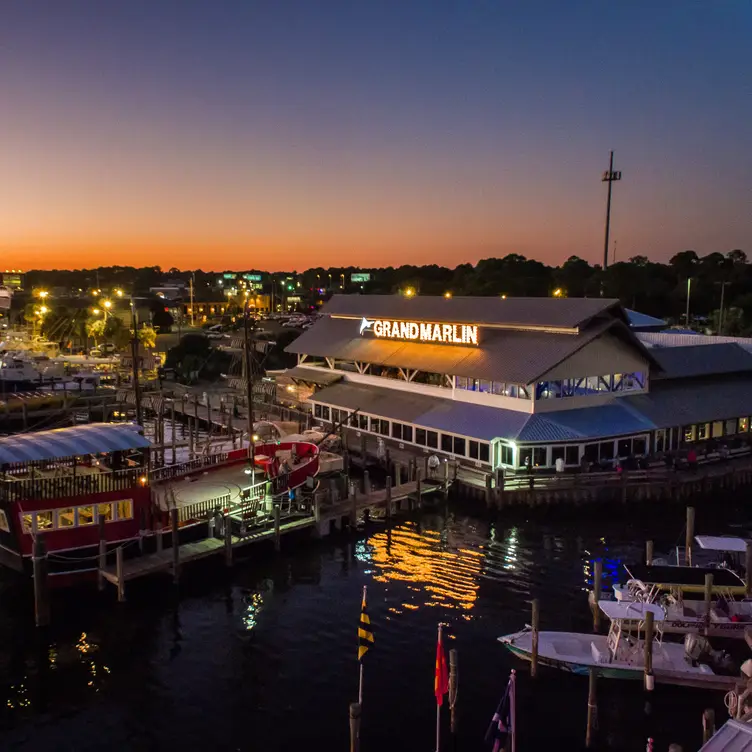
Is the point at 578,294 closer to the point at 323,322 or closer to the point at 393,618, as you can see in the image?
the point at 323,322

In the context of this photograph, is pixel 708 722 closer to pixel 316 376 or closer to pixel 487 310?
pixel 487 310

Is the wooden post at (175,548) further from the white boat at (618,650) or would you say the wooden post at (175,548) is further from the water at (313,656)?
the white boat at (618,650)

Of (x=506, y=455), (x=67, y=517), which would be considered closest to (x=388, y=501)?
(x=506, y=455)

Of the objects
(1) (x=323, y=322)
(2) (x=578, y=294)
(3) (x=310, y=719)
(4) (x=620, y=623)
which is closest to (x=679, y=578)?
(4) (x=620, y=623)

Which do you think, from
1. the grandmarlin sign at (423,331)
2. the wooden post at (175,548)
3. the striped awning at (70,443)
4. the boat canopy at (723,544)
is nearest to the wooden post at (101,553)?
the wooden post at (175,548)

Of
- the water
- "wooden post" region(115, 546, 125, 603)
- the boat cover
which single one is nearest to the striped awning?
"wooden post" region(115, 546, 125, 603)

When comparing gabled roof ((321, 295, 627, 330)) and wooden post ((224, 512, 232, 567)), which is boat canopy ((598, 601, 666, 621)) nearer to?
wooden post ((224, 512, 232, 567))
